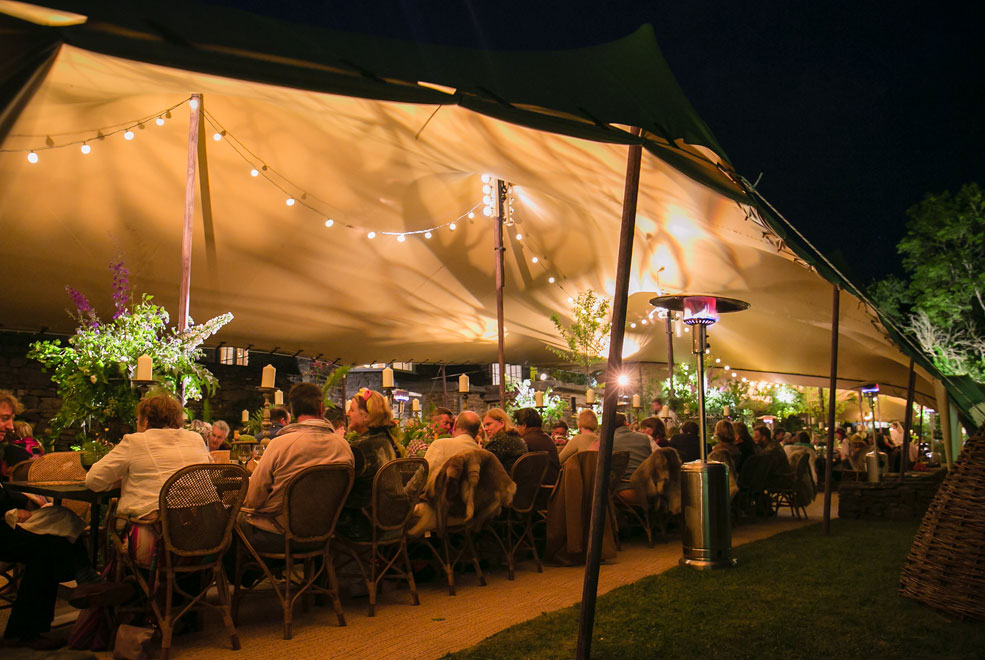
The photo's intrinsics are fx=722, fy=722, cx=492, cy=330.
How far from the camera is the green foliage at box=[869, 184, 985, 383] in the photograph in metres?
20.3

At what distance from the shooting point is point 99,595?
3025 mm

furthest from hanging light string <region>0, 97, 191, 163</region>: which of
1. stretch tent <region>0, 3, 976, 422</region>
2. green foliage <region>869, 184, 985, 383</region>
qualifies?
green foliage <region>869, 184, 985, 383</region>

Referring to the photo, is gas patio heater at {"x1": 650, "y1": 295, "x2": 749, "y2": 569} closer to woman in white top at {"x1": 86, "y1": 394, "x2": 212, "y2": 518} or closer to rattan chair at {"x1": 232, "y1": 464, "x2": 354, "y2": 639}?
rattan chair at {"x1": 232, "y1": 464, "x2": 354, "y2": 639}

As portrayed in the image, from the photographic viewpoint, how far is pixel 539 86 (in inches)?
112

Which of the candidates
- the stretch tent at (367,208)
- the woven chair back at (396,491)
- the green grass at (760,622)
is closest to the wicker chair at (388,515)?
the woven chair back at (396,491)

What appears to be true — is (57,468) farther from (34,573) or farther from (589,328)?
(589,328)

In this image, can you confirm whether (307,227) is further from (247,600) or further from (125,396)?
(247,600)

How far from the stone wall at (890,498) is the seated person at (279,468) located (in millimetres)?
6934

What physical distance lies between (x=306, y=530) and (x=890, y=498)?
23.8 ft

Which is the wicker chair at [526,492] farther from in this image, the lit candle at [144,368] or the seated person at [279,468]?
the lit candle at [144,368]

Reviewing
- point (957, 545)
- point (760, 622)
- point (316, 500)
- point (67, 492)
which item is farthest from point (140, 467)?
point (957, 545)

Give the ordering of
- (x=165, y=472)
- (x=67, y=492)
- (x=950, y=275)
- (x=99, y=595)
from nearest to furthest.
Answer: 1. (x=99, y=595)
2. (x=67, y=492)
3. (x=165, y=472)
4. (x=950, y=275)

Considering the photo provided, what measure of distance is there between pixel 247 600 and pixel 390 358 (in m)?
9.55

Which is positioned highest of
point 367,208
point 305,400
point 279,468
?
point 367,208
